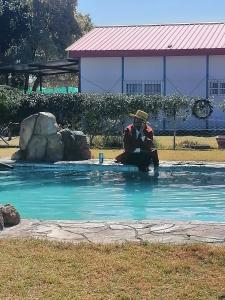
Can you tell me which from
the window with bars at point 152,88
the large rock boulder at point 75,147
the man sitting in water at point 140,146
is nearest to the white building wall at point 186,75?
the window with bars at point 152,88

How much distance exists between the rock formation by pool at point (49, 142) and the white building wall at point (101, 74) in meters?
11.6

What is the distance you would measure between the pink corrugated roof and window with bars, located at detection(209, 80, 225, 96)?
1.72 meters

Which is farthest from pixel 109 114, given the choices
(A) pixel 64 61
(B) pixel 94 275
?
(B) pixel 94 275

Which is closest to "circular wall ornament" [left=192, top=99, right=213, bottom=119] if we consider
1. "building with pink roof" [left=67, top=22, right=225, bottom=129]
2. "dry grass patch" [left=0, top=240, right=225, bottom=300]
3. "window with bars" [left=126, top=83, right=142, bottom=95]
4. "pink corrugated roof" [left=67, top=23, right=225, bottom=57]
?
"building with pink roof" [left=67, top=22, right=225, bottom=129]

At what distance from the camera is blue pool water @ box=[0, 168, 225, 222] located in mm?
10070

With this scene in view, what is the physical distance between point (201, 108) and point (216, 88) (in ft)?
20.8

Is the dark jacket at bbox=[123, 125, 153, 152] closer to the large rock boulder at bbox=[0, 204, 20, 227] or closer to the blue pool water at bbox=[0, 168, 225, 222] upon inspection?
the blue pool water at bbox=[0, 168, 225, 222]

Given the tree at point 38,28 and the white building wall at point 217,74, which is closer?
the white building wall at point 217,74

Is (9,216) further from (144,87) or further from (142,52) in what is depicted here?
(144,87)

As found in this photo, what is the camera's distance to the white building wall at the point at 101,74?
90.2 ft

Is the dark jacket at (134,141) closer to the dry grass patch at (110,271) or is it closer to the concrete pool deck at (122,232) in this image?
the concrete pool deck at (122,232)

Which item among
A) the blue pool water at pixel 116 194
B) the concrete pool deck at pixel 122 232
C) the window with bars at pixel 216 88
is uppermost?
the window with bars at pixel 216 88

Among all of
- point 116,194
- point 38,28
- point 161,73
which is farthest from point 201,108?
point 38,28

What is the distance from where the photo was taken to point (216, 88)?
26766 millimetres
